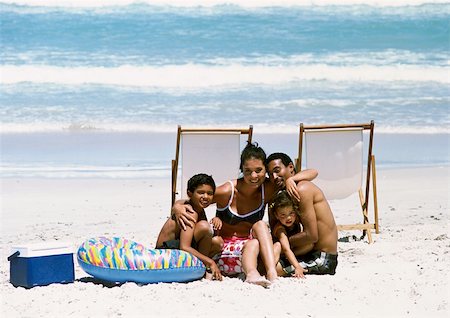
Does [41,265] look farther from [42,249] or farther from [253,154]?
[253,154]

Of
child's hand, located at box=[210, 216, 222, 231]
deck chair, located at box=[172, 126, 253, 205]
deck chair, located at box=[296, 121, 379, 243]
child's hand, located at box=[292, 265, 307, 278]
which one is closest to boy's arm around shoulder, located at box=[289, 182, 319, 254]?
child's hand, located at box=[292, 265, 307, 278]

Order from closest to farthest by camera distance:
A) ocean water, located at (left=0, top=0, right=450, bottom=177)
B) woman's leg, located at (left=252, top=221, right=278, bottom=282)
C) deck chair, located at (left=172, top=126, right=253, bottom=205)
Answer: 1. woman's leg, located at (left=252, top=221, right=278, bottom=282)
2. deck chair, located at (left=172, top=126, right=253, bottom=205)
3. ocean water, located at (left=0, top=0, right=450, bottom=177)

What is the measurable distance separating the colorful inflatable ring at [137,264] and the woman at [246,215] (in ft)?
0.77

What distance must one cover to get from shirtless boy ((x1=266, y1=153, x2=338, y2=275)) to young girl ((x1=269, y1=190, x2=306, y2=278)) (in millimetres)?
30

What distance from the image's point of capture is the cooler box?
4902mm

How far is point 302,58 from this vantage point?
19.2 m

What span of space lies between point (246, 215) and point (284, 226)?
0.25m

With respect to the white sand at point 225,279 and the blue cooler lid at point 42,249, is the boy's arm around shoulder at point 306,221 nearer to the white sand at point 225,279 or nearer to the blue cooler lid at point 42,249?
the white sand at point 225,279

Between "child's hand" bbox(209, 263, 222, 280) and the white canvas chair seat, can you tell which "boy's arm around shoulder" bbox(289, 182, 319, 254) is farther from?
the white canvas chair seat

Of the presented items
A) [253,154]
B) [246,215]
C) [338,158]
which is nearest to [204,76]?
[338,158]

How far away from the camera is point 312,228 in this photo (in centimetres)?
516

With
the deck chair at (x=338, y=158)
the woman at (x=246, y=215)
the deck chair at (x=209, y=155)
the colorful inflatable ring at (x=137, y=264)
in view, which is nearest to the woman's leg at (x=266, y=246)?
the woman at (x=246, y=215)

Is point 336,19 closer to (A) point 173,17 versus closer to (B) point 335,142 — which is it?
(A) point 173,17

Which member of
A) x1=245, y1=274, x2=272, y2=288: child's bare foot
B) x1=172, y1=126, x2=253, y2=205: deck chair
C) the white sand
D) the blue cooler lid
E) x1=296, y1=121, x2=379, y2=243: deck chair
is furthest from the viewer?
x1=296, y1=121, x2=379, y2=243: deck chair
